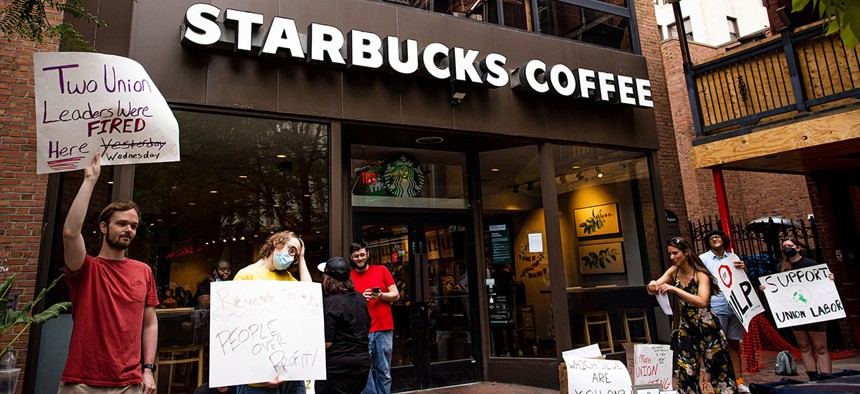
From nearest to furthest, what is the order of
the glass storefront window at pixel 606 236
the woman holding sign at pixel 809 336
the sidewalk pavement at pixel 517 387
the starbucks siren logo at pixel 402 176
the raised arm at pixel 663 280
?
the raised arm at pixel 663 280
the woman holding sign at pixel 809 336
the sidewalk pavement at pixel 517 387
the starbucks siren logo at pixel 402 176
the glass storefront window at pixel 606 236

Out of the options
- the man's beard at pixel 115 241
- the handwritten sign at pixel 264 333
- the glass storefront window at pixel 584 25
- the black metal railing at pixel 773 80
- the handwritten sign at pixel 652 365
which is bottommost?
the handwritten sign at pixel 652 365

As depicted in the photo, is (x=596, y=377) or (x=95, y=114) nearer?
(x=95, y=114)

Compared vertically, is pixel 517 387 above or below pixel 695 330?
below

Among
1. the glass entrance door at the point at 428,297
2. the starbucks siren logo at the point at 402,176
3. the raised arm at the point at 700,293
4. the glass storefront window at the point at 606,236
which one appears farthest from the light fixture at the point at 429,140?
the raised arm at the point at 700,293

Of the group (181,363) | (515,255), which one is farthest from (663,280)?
(181,363)

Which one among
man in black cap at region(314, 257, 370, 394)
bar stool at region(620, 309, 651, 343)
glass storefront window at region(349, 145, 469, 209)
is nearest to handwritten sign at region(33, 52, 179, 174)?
man in black cap at region(314, 257, 370, 394)

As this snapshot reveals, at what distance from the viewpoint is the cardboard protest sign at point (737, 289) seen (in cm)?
557

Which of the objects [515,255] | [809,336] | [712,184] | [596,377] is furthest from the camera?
[712,184]

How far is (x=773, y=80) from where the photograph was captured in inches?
316

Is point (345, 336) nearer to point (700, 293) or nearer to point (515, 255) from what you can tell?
point (700, 293)

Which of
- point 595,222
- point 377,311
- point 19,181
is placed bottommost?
point 377,311

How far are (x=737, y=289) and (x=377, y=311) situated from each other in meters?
4.09

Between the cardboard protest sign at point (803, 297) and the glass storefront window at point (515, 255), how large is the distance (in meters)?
2.89

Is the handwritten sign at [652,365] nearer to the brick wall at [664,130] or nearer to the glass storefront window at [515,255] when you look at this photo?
the glass storefront window at [515,255]
